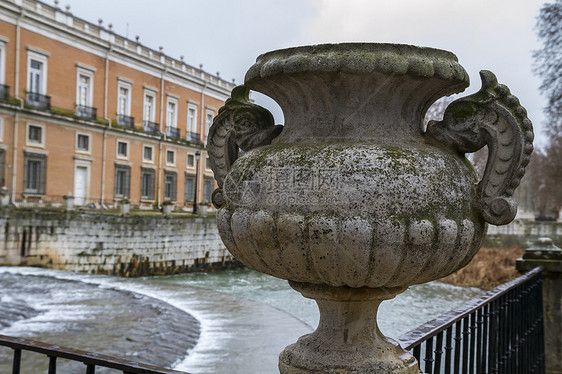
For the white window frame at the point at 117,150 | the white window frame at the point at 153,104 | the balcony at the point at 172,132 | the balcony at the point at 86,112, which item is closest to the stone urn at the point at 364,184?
the balcony at the point at 86,112

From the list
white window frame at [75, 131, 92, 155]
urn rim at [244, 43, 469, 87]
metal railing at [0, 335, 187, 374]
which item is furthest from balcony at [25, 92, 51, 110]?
urn rim at [244, 43, 469, 87]

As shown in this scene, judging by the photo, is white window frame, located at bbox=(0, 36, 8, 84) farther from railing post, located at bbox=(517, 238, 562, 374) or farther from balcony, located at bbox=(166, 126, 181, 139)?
railing post, located at bbox=(517, 238, 562, 374)

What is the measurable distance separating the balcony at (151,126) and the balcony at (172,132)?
3.39 ft

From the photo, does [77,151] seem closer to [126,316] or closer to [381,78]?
[126,316]

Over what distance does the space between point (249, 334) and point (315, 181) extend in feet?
22.2

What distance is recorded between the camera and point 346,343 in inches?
78.2

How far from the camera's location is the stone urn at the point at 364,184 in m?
1.70

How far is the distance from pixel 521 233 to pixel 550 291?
29927 mm

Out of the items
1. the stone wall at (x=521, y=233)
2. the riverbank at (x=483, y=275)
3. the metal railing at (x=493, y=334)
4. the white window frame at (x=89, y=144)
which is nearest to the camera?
the metal railing at (x=493, y=334)

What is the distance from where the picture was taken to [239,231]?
189cm

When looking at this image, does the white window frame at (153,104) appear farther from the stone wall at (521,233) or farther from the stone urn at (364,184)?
the stone urn at (364,184)

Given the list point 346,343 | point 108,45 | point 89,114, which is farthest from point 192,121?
point 346,343

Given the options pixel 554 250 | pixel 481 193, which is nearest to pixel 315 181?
pixel 481 193

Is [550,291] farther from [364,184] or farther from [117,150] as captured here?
[117,150]
